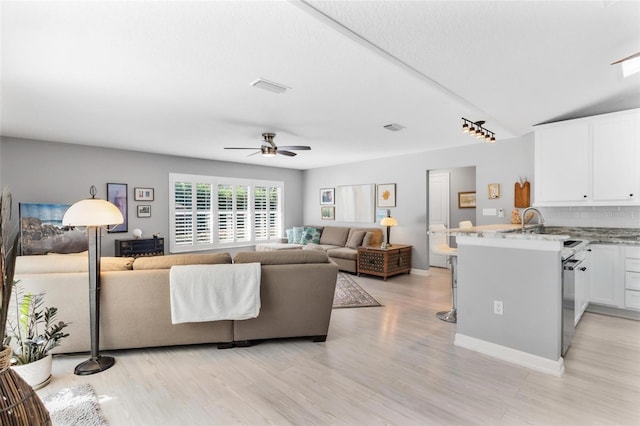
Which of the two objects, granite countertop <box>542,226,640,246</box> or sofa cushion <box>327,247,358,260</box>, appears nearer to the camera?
granite countertop <box>542,226,640,246</box>

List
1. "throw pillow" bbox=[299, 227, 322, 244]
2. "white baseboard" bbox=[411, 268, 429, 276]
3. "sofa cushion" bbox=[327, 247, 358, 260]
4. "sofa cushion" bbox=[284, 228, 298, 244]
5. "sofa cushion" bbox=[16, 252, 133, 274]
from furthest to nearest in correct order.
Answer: "sofa cushion" bbox=[284, 228, 298, 244] → "throw pillow" bbox=[299, 227, 322, 244] → "sofa cushion" bbox=[327, 247, 358, 260] → "white baseboard" bbox=[411, 268, 429, 276] → "sofa cushion" bbox=[16, 252, 133, 274]

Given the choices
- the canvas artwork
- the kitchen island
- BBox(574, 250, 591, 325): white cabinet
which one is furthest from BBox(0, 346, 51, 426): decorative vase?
the canvas artwork

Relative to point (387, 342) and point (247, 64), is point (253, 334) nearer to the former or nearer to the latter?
point (387, 342)

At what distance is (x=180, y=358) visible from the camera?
111 inches

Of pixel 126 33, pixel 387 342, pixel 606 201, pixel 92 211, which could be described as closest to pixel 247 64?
pixel 126 33

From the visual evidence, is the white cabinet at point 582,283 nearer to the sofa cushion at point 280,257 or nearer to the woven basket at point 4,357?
the sofa cushion at point 280,257

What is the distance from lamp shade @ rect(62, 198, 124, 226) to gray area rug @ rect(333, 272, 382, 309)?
2785 mm

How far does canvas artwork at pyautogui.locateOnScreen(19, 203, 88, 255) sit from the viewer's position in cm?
487

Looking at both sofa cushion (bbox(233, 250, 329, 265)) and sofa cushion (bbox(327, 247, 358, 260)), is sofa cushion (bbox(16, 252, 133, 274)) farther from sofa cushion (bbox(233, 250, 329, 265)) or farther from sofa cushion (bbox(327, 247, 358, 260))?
sofa cushion (bbox(327, 247, 358, 260))

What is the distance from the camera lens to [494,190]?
5188 mm

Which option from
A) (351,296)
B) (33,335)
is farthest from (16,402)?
(351,296)

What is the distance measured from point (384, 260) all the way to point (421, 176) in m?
1.87

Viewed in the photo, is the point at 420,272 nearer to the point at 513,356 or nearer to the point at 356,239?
the point at 356,239

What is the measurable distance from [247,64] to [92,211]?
5.69 feet
